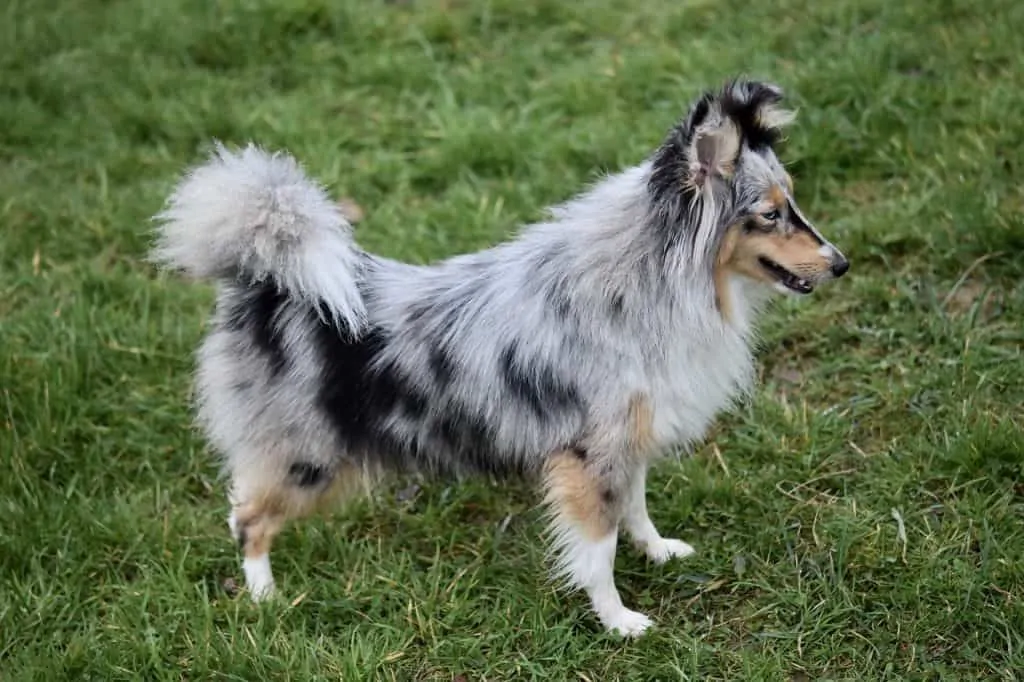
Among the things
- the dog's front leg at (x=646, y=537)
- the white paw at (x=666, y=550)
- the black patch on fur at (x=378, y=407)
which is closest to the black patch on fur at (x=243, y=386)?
the black patch on fur at (x=378, y=407)

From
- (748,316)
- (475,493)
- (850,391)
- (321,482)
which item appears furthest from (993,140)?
(321,482)

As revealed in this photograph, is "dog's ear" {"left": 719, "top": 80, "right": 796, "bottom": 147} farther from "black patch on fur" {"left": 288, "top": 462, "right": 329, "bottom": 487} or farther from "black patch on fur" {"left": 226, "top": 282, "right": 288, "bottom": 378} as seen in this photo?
"black patch on fur" {"left": 288, "top": 462, "right": 329, "bottom": 487}

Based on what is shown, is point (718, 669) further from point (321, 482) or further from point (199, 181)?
point (199, 181)

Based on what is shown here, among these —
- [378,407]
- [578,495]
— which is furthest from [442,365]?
[578,495]

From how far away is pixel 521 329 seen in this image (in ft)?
10.4

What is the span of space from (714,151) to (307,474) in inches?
58.4

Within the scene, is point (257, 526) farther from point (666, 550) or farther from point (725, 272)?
point (725, 272)

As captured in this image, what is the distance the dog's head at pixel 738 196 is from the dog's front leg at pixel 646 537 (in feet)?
2.72

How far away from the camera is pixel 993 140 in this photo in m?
4.72

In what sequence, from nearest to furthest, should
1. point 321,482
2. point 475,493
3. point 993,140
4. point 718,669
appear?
point 718,669 < point 321,482 < point 475,493 < point 993,140

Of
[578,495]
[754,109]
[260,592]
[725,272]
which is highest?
[754,109]

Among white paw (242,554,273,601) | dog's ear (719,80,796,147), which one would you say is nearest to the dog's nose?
dog's ear (719,80,796,147)

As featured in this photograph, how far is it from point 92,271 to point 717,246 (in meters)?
2.88

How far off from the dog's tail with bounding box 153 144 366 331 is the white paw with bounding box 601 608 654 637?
1.11 metres
